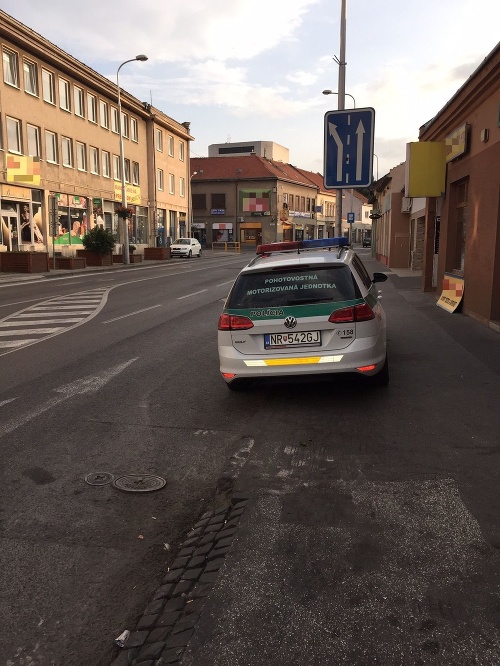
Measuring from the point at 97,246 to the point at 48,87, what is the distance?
31.5ft

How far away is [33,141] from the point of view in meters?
32.3

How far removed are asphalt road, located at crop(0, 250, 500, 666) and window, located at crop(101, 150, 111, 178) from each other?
117 ft

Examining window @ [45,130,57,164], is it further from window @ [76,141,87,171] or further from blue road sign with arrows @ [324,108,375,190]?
blue road sign with arrows @ [324,108,375,190]

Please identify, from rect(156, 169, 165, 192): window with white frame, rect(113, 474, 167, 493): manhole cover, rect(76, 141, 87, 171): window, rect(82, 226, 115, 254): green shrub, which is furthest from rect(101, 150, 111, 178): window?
rect(113, 474, 167, 493): manhole cover

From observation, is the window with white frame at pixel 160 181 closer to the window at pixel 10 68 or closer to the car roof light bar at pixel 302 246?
the window at pixel 10 68

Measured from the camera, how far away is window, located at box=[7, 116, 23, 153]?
98.6ft

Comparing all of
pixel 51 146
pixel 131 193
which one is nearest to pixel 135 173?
pixel 131 193

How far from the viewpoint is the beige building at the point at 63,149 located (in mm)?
30094

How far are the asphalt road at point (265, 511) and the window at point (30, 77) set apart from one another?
28884 millimetres

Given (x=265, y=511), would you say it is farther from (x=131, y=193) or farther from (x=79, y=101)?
(x=131, y=193)

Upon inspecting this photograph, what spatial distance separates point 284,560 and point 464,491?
1.56m

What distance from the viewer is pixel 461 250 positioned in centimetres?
1509

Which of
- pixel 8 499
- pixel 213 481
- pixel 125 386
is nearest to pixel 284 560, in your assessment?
pixel 213 481

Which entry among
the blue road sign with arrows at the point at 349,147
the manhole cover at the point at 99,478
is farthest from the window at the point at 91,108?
the manhole cover at the point at 99,478
